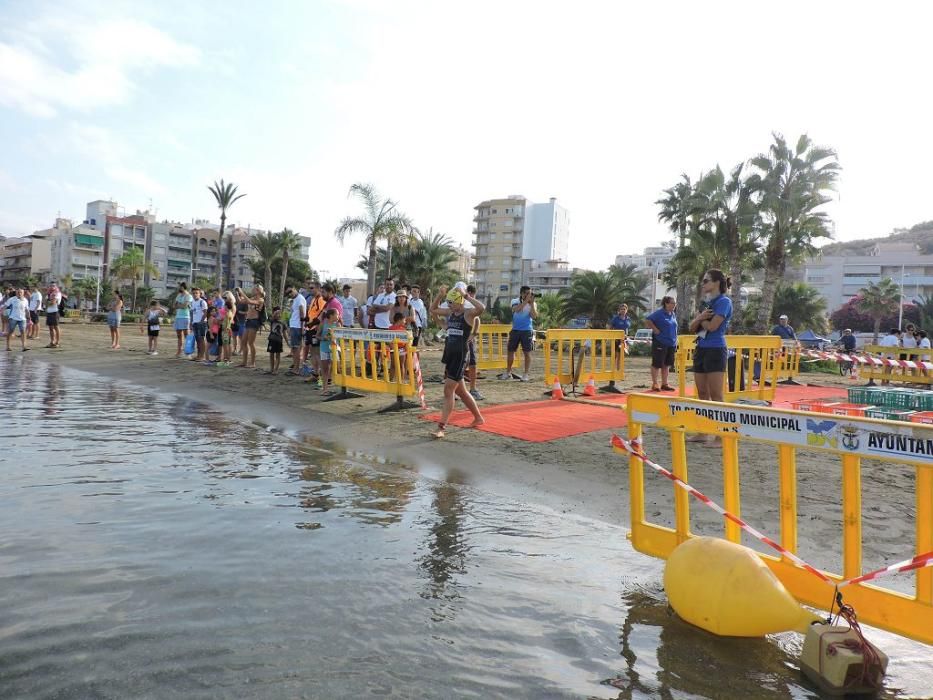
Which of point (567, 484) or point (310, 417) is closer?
point (567, 484)

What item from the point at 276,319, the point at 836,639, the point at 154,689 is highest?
the point at 276,319

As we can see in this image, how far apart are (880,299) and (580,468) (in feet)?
255

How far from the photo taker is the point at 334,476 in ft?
19.7

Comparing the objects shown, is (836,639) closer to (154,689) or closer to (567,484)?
(154,689)

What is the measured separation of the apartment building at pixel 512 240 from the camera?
122 m

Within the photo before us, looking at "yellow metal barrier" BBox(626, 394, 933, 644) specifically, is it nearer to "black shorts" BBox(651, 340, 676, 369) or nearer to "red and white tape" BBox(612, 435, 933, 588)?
"red and white tape" BBox(612, 435, 933, 588)

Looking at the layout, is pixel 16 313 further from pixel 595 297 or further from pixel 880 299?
pixel 880 299

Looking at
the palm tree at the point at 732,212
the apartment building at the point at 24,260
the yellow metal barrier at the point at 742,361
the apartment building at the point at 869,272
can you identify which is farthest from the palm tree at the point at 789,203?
the apartment building at the point at 24,260

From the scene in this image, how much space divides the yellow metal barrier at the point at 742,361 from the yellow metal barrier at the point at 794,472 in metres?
6.29

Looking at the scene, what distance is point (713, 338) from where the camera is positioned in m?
7.60

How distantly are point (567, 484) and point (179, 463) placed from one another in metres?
3.57

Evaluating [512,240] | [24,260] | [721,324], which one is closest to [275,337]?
[721,324]

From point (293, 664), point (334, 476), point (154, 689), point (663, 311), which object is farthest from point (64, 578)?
point (663, 311)

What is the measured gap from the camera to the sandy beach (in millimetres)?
4766
